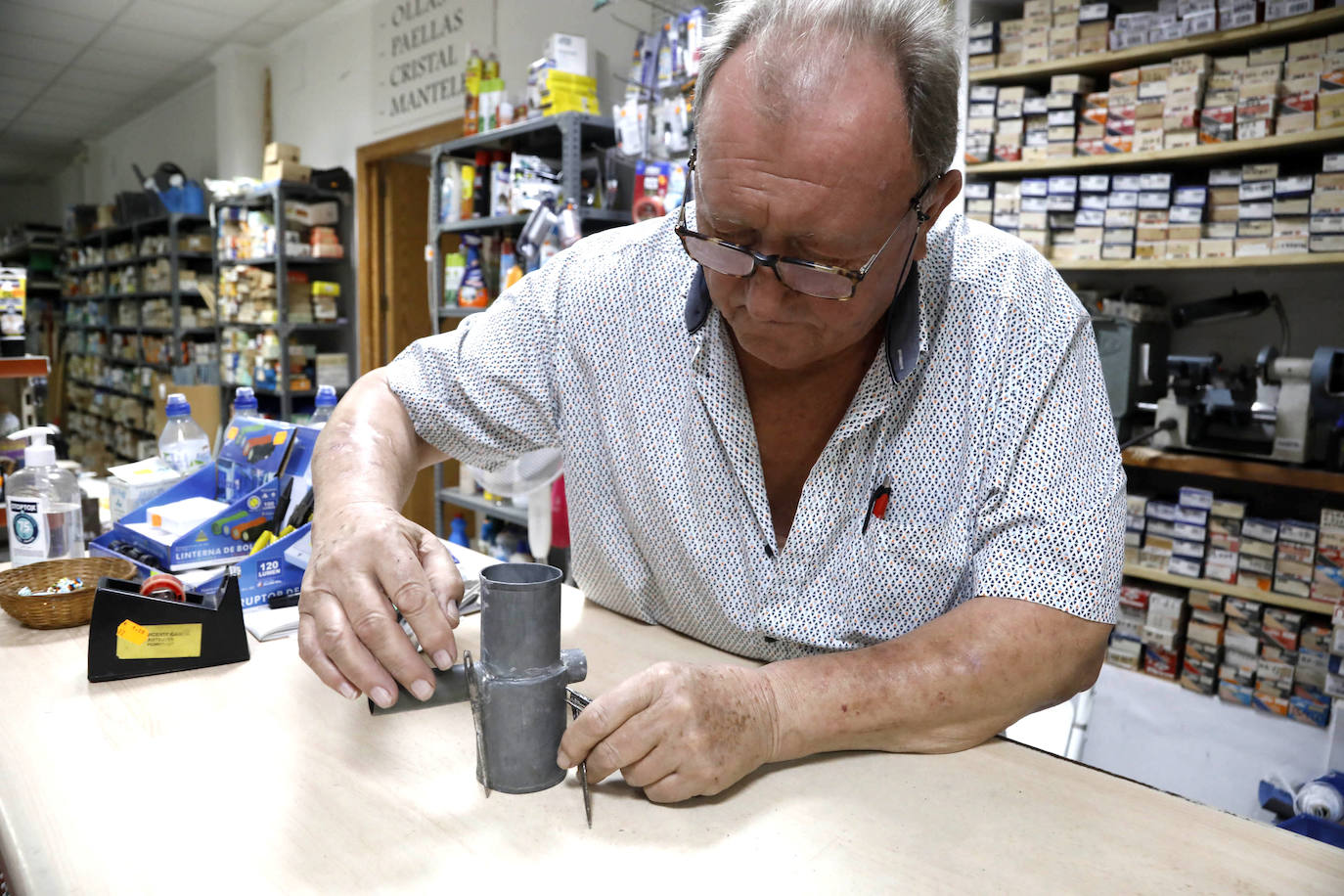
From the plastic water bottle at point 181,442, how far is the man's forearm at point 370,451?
26.1 inches

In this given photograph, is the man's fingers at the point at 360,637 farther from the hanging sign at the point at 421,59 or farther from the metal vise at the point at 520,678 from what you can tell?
the hanging sign at the point at 421,59

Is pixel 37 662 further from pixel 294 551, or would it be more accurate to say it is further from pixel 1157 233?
pixel 1157 233

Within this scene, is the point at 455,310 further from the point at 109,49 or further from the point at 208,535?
the point at 109,49

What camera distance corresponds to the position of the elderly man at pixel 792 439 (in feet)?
2.97

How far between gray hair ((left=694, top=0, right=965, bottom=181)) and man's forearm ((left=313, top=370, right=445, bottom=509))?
629 mm

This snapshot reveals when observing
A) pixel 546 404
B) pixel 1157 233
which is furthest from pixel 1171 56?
pixel 546 404

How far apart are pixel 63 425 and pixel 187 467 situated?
35.1 ft

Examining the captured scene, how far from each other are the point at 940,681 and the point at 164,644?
2.99ft

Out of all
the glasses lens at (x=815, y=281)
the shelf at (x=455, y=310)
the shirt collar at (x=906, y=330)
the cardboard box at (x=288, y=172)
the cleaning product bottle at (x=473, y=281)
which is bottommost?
the shirt collar at (x=906, y=330)

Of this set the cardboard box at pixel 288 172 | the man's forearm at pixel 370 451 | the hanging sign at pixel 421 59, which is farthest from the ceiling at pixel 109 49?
the man's forearm at pixel 370 451

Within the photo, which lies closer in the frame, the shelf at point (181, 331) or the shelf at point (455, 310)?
the shelf at point (455, 310)

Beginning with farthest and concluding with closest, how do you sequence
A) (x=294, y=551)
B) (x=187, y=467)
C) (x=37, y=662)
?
(x=187, y=467)
(x=294, y=551)
(x=37, y=662)

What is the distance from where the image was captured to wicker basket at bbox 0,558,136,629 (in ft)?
3.94

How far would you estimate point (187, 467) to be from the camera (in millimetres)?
1838
